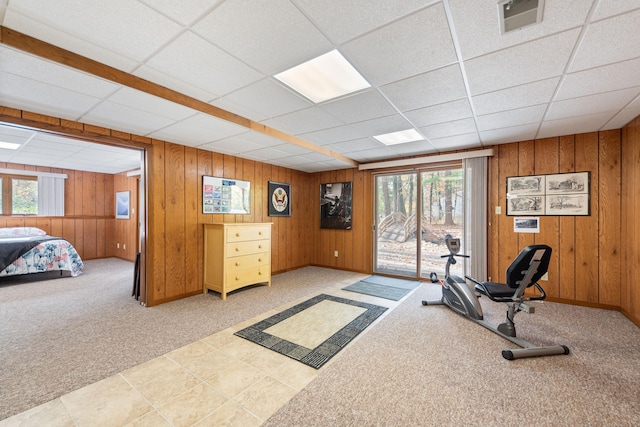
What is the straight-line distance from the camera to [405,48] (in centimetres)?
171

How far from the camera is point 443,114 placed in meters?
2.84

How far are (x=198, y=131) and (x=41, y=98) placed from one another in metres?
1.34

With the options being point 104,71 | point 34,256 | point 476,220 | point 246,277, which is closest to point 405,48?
point 104,71

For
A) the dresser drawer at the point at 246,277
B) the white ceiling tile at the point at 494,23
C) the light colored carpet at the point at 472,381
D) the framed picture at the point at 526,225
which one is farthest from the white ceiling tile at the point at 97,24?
the framed picture at the point at 526,225

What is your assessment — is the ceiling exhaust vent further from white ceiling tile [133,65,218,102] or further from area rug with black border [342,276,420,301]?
area rug with black border [342,276,420,301]

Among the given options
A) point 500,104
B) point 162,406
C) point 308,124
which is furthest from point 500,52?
point 162,406

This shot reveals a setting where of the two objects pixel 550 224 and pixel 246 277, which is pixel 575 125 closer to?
pixel 550 224

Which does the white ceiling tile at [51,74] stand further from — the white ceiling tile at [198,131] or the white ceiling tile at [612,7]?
the white ceiling tile at [612,7]

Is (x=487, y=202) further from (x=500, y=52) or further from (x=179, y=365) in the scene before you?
(x=179, y=365)

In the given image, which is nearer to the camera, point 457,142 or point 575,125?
point 575,125

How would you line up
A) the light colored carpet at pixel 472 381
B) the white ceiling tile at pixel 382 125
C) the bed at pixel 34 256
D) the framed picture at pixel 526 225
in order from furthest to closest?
the bed at pixel 34 256 < the framed picture at pixel 526 225 < the white ceiling tile at pixel 382 125 < the light colored carpet at pixel 472 381

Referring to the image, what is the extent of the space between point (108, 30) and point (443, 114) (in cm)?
293

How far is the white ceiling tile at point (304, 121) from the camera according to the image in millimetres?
2836

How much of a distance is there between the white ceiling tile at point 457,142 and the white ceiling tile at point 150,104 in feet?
10.9
